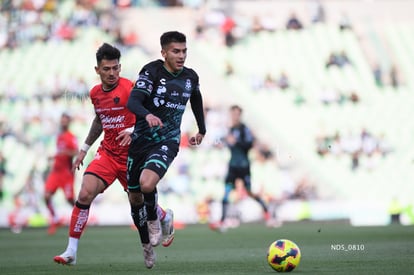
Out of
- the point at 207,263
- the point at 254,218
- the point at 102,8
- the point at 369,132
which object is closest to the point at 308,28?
the point at 369,132

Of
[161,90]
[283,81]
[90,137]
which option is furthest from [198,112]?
[283,81]

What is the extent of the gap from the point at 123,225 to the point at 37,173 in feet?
12.7

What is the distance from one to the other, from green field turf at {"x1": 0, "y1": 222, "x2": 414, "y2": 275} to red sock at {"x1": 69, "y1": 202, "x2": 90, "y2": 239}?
40 centimetres

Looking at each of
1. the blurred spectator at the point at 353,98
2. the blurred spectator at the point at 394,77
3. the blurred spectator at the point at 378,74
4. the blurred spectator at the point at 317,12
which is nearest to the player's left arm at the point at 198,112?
the blurred spectator at the point at 353,98

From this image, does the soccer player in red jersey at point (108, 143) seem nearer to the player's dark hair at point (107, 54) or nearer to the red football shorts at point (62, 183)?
the player's dark hair at point (107, 54)

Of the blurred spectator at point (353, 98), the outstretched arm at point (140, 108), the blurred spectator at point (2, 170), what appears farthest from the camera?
the blurred spectator at point (353, 98)

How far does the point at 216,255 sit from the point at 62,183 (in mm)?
9512

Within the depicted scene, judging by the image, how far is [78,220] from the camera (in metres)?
10.4

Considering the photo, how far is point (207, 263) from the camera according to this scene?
10969mm

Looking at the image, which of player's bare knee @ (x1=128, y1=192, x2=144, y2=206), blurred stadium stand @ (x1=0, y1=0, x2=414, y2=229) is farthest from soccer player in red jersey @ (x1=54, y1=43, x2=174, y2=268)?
blurred stadium stand @ (x1=0, y1=0, x2=414, y2=229)

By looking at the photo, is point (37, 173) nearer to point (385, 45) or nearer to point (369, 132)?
point (369, 132)

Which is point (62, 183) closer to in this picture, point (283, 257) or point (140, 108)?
point (140, 108)

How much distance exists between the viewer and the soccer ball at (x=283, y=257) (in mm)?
9211

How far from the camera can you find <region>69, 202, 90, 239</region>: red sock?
34.1ft
